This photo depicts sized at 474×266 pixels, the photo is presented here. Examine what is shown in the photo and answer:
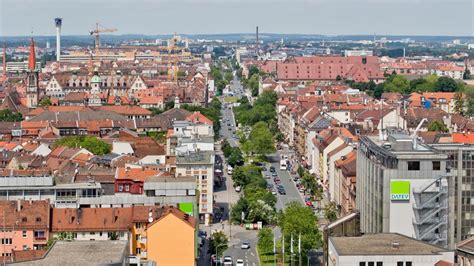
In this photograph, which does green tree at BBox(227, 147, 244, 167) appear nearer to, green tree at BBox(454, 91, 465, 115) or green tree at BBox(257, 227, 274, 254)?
green tree at BBox(257, 227, 274, 254)

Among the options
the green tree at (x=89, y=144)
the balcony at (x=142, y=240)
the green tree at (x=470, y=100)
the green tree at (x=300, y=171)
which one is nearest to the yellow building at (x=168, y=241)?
the balcony at (x=142, y=240)

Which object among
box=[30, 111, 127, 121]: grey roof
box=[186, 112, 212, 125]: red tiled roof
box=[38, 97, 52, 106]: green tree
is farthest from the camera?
box=[38, 97, 52, 106]: green tree

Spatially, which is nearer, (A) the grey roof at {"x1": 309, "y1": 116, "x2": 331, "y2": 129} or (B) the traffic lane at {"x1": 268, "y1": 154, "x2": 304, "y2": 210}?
(B) the traffic lane at {"x1": 268, "y1": 154, "x2": 304, "y2": 210}

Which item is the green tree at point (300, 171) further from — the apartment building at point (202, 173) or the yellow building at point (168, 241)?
the yellow building at point (168, 241)

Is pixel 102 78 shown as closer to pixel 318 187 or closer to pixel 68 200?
pixel 318 187

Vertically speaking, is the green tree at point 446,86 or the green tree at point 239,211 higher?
the green tree at point 446,86

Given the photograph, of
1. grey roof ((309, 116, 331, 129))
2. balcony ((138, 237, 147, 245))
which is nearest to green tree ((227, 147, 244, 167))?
grey roof ((309, 116, 331, 129))
